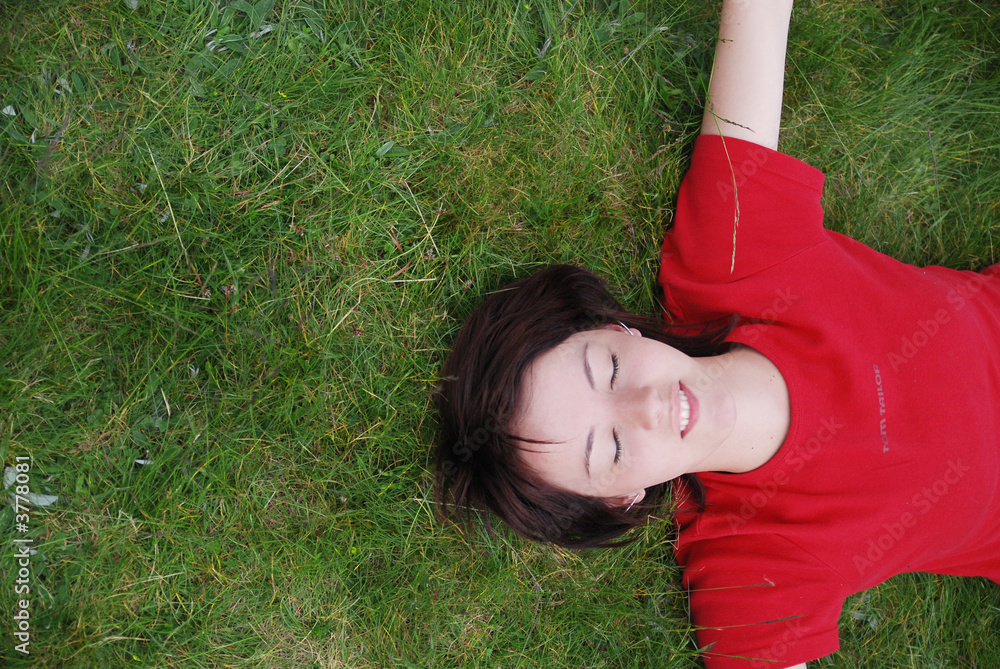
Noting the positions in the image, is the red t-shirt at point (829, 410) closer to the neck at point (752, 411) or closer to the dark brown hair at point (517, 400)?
the neck at point (752, 411)

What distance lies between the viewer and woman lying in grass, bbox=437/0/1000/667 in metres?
2.48

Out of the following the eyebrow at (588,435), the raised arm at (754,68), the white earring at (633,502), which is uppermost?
the raised arm at (754,68)

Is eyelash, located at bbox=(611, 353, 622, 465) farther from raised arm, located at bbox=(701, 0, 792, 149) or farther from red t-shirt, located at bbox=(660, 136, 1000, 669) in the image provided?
raised arm, located at bbox=(701, 0, 792, 149)

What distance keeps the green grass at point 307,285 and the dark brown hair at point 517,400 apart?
22 cm

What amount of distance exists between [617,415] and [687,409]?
0.31m

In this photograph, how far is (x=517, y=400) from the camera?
2.32 meters

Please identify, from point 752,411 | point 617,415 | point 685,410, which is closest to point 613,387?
point 617,415

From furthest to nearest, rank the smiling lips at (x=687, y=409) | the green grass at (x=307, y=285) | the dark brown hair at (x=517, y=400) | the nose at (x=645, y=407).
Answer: the green grass at (x=307, y=285) → the dark brown hair at (x=517, y=400) → the smiling lips at (x=687, y=409) → the nose at (x=645, y=407)

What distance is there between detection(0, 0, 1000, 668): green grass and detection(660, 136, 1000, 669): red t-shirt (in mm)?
428

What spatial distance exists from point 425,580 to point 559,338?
134 centimetres

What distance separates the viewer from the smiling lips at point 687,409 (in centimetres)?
227

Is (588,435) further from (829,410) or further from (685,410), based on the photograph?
(829,410)

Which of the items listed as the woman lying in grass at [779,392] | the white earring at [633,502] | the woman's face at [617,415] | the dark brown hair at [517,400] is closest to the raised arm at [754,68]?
the woman lying in grass at [779,392]

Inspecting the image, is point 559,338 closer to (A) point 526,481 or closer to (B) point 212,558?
(A) point 526,481
